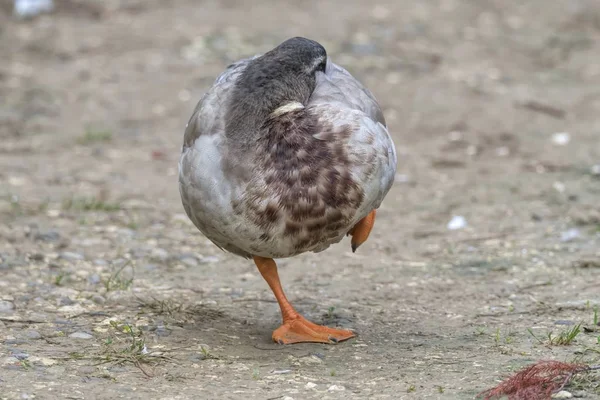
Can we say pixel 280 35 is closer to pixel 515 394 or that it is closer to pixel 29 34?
pixel 29 34

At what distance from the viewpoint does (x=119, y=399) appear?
3885mm

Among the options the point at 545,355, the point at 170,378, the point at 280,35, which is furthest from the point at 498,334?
the point at 280,35

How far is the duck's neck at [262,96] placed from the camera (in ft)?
14.7

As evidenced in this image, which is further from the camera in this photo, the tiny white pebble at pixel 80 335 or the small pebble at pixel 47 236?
the small pebble at pixel 47 236

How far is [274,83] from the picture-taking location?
4.63m

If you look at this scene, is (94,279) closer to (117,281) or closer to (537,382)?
(117,281)

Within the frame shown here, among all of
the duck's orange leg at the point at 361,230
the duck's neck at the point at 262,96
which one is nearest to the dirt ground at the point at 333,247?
the duck's orange leg at the point at 361,230

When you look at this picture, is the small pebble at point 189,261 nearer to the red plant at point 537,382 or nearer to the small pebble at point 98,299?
the small pebble at point 98,299

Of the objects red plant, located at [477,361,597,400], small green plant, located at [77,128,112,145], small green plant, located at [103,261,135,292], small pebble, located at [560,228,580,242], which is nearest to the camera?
red plant, located at [477,361,597,400]

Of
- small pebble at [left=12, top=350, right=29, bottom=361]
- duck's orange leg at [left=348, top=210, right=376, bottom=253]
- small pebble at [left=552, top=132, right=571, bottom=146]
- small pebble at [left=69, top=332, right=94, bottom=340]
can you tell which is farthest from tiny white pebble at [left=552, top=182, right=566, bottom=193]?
small pebble at [left=12, top=350, right=29, bottom=361]

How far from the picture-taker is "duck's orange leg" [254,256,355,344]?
484cm

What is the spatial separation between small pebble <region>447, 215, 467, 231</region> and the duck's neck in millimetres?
2533

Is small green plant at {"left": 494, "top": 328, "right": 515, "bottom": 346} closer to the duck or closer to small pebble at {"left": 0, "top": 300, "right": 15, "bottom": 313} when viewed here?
the duck

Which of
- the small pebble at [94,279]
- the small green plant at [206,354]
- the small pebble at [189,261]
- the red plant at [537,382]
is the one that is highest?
the red plant at [537,382]
